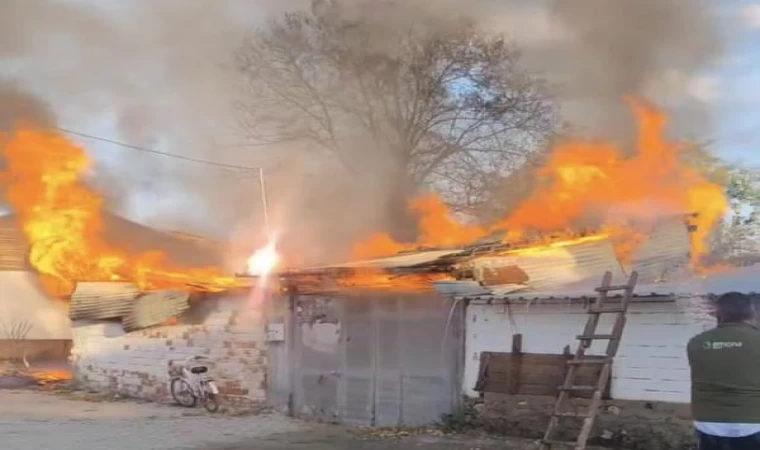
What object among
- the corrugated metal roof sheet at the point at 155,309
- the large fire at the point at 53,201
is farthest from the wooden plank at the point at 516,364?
the large fire at the point at 53,201

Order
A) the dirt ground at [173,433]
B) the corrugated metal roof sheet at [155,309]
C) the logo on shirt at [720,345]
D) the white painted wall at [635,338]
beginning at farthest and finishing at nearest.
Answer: the corrugated metal roof sheet at [155,309]
the dirt ground at [173,433]
the white painted wall at [635,338]
the logo on shirt at [720,345]

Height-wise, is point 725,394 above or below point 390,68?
below

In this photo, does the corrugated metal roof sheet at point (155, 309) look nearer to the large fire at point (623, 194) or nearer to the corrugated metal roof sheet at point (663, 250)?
the large fire at point (623, 194)

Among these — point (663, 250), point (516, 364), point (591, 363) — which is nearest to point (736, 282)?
point (591, 363)

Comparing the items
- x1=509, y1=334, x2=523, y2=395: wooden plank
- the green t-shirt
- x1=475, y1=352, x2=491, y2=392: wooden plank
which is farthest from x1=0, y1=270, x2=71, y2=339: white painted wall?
the green t-shirt

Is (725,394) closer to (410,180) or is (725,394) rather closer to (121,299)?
(121,299)

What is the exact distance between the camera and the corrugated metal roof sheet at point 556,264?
12.0m

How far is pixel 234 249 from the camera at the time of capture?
24.7 metres

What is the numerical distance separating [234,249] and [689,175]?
1342 centimetres

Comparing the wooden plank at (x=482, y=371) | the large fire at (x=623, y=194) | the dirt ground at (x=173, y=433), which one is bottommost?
the dirt ground at (x=173, y=433)

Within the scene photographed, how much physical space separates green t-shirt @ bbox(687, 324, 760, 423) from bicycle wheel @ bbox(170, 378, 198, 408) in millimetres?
11026

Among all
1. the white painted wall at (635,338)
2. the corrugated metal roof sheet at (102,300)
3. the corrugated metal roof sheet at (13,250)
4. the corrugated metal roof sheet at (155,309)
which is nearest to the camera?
the white painted wall at (635,338)

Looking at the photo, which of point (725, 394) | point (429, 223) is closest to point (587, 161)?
point (429, 223)

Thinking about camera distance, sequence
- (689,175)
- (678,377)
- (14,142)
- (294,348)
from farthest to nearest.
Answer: (14,142) → (689,175) → (294,348) → (678,377)
